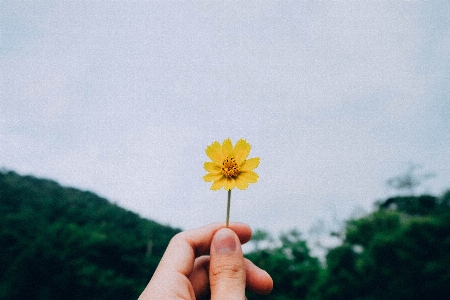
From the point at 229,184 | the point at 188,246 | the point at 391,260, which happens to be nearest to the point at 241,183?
the point at 229,184

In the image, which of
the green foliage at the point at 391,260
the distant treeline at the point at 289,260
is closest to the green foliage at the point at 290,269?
the distant treeline at the point at 289,260

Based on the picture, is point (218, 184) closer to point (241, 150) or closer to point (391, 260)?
point (241, 150)

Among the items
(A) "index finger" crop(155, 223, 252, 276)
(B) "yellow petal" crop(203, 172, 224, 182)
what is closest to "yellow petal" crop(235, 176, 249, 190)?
(B) "yellow petal" crop(203, 172, 224, 182)

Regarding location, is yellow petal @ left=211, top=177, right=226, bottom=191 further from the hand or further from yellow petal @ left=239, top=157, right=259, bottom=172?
the hand

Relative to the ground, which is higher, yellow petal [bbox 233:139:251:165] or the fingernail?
yellow petal [bbox 233:139:251:165]

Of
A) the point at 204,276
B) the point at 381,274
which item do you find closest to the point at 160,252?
the point at 381,274

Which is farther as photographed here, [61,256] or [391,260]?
[61,256]
